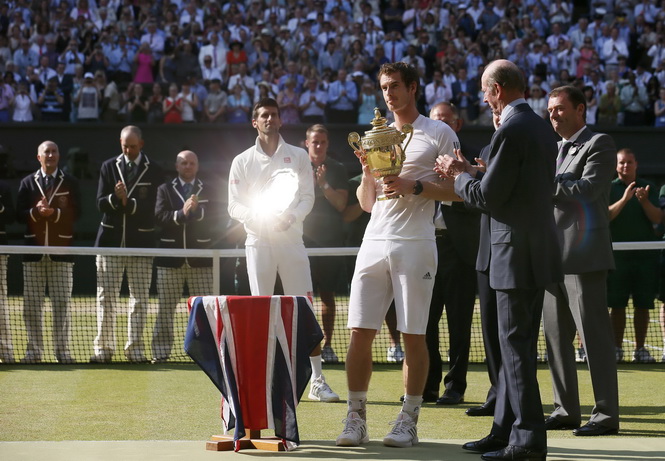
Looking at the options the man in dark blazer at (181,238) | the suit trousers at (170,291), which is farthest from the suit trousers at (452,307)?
the man in dark blazer at (181,238)

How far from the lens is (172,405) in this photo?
7.87 m

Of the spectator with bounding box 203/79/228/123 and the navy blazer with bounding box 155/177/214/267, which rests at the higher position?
the spectator with bounding box 203/79/228/123

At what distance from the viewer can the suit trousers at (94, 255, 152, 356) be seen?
416 inches

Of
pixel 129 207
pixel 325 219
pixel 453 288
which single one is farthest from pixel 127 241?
pixel 453 288

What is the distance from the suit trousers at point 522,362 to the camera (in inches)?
221

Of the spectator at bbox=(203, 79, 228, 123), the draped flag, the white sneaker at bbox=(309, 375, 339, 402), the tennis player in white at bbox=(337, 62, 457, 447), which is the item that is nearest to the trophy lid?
the tennis player in white at bbox=(337, 62, 457, 447)

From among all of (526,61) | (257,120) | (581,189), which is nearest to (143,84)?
(526,61)

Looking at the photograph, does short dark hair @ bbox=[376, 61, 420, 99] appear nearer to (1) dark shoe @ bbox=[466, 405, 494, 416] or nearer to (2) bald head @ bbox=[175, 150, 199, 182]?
(1) dark shoe @ bbox=[466, 405, 494, 416]

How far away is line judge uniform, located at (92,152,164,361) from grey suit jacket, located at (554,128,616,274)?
529 centimetres

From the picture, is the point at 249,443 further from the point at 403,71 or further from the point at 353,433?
the point at 403,71

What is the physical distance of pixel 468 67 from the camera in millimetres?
22219

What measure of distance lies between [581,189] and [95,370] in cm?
533

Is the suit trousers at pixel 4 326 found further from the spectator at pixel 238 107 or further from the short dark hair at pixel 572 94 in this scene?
the spectator at pixel 238 107

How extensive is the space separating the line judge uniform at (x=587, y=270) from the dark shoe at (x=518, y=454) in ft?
4.36
